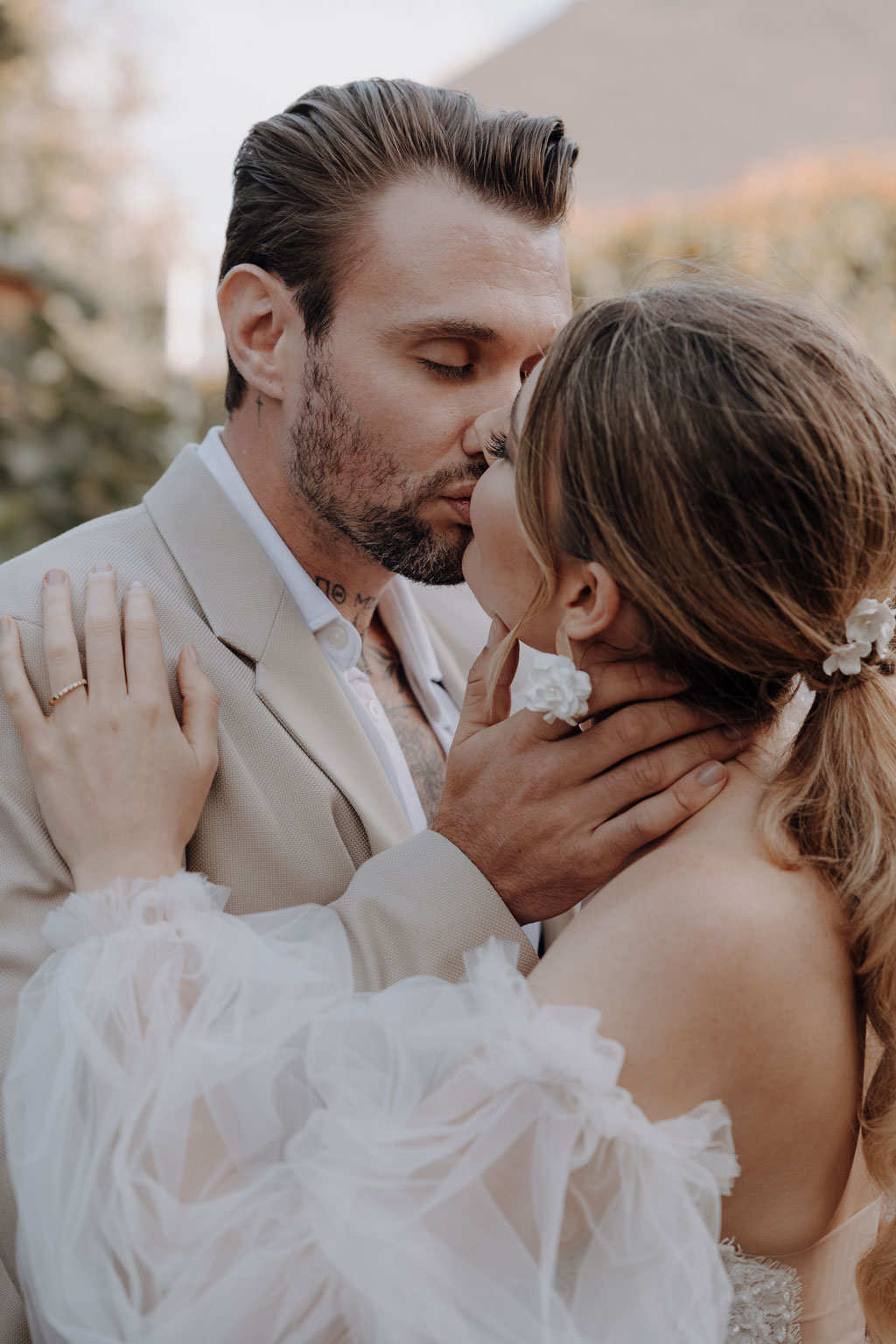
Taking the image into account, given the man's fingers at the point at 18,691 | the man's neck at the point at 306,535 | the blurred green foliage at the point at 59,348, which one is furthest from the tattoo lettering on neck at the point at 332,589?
the blurred green foliage at the point at 59,348

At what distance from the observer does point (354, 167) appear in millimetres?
2590

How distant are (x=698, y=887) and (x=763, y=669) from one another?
38 centimetres

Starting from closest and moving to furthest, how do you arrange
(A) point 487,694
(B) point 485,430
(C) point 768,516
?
1. (C) point 768,516
2. (A) point 487,694
3. (B) point 485,430

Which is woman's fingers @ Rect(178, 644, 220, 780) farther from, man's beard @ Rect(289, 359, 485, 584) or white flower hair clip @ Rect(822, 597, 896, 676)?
white flower hair clip @ Rect(822, 597, 896, 676)

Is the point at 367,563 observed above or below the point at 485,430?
below

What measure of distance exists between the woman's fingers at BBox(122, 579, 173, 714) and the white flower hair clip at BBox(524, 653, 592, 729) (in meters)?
0.65

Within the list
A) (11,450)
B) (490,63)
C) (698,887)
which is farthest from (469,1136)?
(490,63)

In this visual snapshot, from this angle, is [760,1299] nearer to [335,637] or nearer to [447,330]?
[335,637]

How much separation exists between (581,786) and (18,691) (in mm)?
986

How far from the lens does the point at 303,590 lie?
2541 mm

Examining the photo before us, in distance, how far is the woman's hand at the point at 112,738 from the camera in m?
1.85

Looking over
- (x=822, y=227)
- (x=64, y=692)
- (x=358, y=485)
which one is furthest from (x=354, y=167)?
(x=822, y=227)

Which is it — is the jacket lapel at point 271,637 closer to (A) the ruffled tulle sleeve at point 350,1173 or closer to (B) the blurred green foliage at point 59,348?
(A) the ruffled tulle sleeve at point 350,1173

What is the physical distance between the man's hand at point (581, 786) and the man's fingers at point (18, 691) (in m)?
0.74
